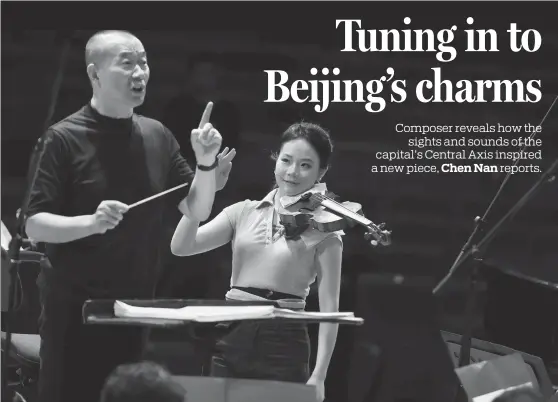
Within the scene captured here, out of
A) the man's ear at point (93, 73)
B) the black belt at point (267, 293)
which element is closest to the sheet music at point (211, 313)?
the black belt at point (267, 293)

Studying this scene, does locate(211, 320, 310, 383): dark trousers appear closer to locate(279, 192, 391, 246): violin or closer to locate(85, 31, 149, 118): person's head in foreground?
locate(279, 192, 391, 246): violin

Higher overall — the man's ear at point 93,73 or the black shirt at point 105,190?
the man's ear at point 93,73

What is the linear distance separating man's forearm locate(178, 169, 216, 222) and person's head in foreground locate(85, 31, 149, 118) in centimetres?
46

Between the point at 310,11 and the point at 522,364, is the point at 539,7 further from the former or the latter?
the point at 522,364

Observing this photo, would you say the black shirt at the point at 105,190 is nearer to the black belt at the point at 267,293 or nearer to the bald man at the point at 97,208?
the bald man at the point at 97,208

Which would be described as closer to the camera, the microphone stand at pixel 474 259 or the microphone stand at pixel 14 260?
the microphone stand at pixel 14 260

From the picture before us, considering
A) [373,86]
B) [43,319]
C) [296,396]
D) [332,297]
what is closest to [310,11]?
[373,86]

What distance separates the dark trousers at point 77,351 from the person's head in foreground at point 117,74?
2.68 feet

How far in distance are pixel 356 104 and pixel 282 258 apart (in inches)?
42.7

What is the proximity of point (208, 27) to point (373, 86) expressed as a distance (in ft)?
2.78

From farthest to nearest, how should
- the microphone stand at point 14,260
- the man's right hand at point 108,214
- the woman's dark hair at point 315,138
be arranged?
the woman's dark hair at point 315,138 < the man's right hand at point 108,214 < the microphone stand at point 14,260

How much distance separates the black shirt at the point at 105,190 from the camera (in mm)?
3850

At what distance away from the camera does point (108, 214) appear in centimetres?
355

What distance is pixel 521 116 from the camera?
4.64 metres
